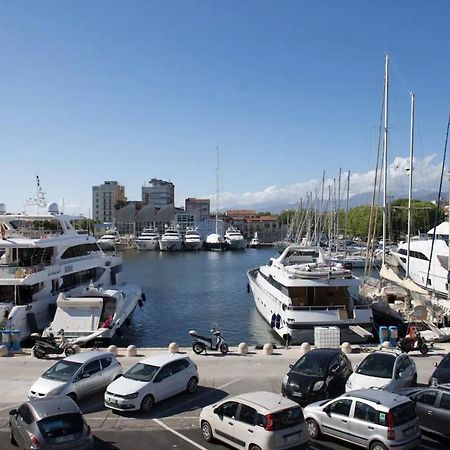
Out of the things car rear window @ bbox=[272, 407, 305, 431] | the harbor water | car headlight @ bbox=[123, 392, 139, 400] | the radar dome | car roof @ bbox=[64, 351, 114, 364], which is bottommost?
the harbor water

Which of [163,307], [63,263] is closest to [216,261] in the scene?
[163,307]

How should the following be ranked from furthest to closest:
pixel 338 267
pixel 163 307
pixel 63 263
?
pixel 163 307
pixel 63 263
pixel 338 267

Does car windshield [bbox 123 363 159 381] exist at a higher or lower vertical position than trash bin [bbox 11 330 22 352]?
higher

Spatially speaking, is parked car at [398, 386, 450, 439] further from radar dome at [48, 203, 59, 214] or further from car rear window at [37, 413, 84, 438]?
radar dome at [48, 203, 59, 214]

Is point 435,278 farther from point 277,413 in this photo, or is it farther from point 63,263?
point 277,413

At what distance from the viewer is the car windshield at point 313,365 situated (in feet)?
50.9

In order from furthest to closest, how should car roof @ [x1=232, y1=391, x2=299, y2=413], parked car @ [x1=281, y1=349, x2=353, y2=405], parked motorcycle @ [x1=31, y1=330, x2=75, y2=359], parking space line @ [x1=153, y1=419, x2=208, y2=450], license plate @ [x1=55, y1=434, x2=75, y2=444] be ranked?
parked motorcycle @ [x1=31, y1=330, x2=75, y2=359], parked car @ [x1=281, y1=349, x2=353, y2=405], parking space line @ [x1=153, y1=419, x2=208, y2=450], car roof @ [x1=232, y1=391, x2=299, y2=413], license plate @ [x1=55, y1=434, x2=75, y2=444]

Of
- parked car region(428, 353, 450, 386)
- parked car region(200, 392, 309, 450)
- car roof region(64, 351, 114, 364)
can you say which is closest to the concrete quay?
parked car region(200, 392, 309, 450)

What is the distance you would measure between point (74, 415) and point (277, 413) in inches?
169

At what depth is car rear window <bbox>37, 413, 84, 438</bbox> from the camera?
425 inches

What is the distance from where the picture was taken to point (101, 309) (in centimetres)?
2928

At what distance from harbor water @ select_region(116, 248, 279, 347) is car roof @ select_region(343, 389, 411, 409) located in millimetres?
20207

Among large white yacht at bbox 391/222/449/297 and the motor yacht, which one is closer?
the motor yacht

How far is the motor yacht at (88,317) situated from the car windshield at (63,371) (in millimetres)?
11752
